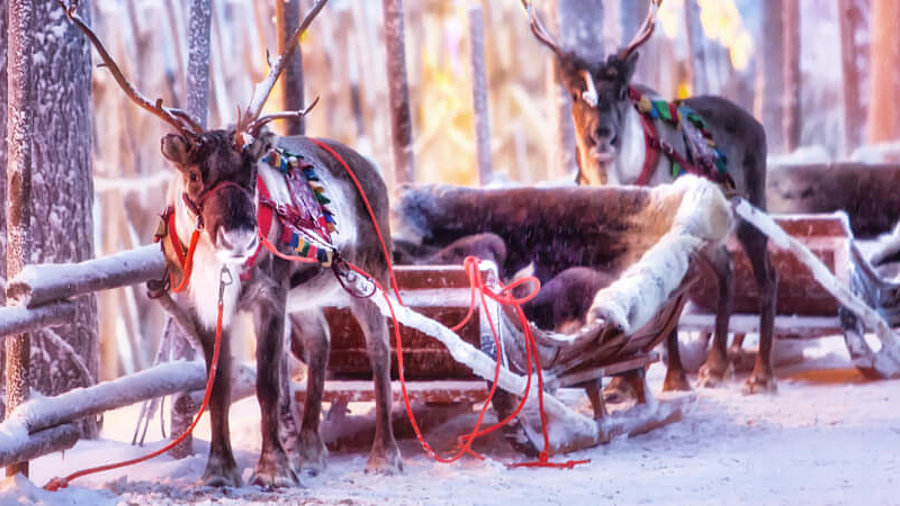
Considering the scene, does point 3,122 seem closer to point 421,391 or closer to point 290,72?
point 290,72

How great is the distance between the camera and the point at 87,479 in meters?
5.41

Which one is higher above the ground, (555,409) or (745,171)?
(745,171)

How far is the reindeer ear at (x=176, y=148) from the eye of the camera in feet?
16.2

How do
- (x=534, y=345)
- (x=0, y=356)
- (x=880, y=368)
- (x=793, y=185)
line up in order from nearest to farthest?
(x=534, y=345)
(x=0, y=356)
(x=880, y=368)
(x=793, y=185)

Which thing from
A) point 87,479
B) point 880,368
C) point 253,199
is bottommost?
point 880,368

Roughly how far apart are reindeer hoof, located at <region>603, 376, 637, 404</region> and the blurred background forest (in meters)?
3.65

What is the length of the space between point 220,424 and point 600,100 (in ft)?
11.4

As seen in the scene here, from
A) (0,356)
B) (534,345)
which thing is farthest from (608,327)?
(0,356)

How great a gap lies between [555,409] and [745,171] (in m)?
3.31

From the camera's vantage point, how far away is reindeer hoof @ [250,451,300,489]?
528cm

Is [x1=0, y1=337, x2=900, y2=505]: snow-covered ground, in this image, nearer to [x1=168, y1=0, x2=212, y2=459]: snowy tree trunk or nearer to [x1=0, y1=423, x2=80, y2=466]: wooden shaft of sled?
[x1=0, y1=423, x2=80, y2=466]: wooden shaft of sled

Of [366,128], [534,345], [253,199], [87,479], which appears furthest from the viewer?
[366,128]

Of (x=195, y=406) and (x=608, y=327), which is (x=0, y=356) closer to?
(x=195, y=406)

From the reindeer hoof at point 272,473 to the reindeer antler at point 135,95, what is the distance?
1.37m
